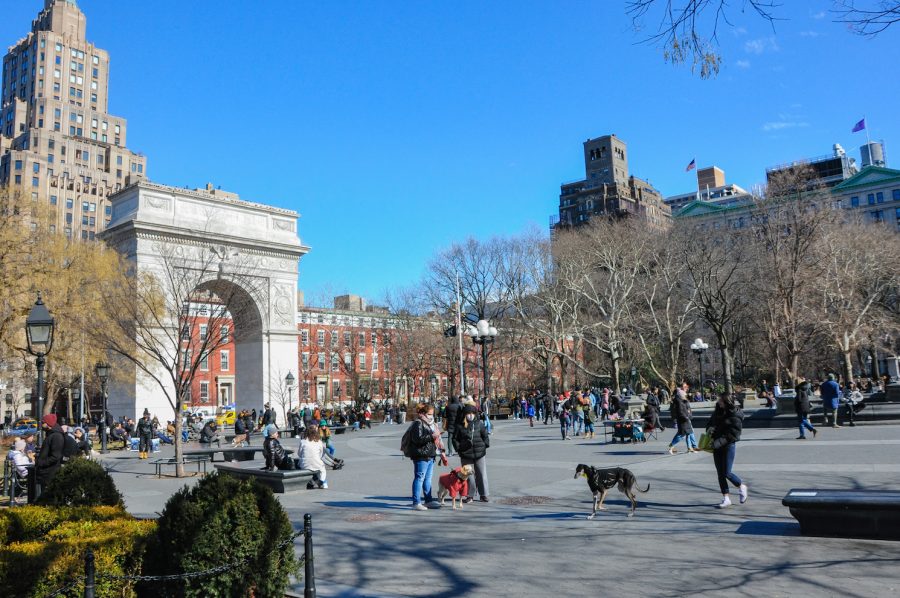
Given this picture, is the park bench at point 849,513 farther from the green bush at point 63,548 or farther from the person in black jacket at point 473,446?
the green bush at point 63,548

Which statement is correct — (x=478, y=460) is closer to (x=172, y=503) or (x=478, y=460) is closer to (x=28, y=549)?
(x=172, y=503)

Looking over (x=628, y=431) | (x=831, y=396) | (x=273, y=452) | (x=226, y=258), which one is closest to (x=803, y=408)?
(x=831, y=396)

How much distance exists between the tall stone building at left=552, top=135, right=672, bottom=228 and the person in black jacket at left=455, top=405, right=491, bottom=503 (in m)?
99.5

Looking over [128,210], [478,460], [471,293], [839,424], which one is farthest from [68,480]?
[471,293]

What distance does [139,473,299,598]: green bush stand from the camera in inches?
219

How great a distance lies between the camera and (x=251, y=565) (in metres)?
5.73

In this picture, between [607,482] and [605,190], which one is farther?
[605,190]

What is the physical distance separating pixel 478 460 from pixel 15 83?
138479 mm

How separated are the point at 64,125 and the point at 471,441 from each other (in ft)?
406

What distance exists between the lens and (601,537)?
314 inches

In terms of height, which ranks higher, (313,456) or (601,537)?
(313,456)

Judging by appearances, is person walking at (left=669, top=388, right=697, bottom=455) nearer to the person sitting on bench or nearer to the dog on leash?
the dog on leash

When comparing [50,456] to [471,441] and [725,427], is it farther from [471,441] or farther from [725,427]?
[725,427]

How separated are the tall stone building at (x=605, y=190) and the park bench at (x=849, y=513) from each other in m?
102
